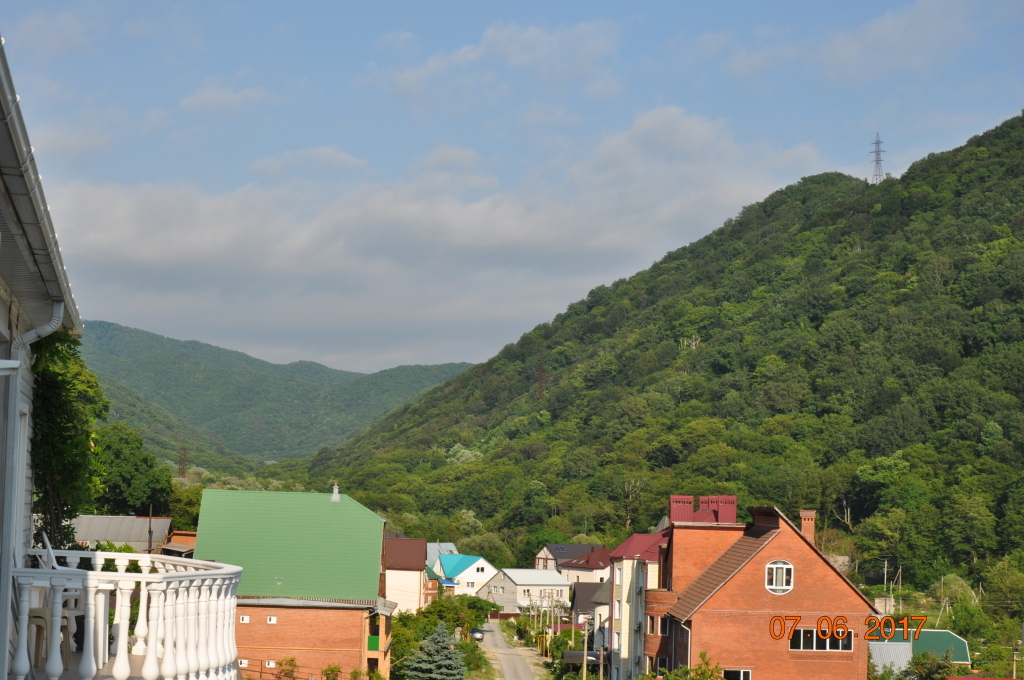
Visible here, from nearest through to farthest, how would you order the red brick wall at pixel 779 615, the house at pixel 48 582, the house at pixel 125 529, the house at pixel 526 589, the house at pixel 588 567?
the house at pixel 48 582 < the red brick wall at pixel 779 615 < the house at pixel 125 529 < the house at pixel 588 567 < the house at pixel 526 589

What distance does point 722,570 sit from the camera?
3055 centimetres

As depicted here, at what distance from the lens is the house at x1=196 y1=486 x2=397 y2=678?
3206 centimetres

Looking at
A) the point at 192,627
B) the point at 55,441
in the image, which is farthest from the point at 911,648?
the point at 192,627

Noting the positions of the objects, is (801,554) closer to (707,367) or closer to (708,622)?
(708,622)

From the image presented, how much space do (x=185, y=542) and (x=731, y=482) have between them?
78663 mm

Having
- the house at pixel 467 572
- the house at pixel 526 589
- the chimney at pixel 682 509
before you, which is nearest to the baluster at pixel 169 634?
the chimney at pixel 682 509

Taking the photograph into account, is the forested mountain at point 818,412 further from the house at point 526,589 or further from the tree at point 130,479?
the tree at point 130,479

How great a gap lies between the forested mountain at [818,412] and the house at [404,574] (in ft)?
171

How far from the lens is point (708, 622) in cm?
2923

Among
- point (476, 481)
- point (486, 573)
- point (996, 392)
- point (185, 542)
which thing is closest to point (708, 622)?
point (185, 542)

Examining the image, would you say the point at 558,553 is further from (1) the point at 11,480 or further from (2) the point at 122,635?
(2) the point at 122,635

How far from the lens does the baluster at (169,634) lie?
6754 millimetres

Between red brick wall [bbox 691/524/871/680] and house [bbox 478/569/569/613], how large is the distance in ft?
196

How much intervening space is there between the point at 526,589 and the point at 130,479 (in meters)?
43.1
